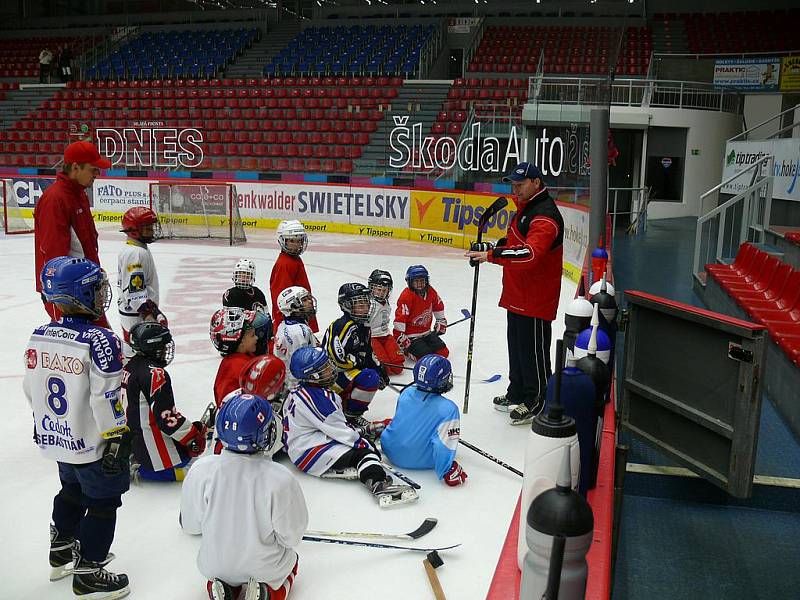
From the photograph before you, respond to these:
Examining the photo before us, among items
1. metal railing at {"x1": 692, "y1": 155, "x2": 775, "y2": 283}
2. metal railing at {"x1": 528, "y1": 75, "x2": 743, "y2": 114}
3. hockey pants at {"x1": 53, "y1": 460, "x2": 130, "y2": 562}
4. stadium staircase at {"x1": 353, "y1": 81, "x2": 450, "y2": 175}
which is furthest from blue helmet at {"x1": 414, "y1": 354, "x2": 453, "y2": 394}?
stadium staircase at {"x1": 353, "y1": 81, "x2": 450, "y2": 175}

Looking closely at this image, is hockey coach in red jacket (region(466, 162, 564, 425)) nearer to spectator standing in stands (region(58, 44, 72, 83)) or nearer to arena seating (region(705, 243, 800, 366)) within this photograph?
Answer: arena seating (region(705, 243, 800, 366))

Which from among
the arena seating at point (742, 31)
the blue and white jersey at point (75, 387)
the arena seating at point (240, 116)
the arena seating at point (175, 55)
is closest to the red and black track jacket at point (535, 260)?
the blue and white jersey at point (75, 387)

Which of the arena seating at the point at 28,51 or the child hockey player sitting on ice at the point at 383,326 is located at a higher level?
the arena seating at the point at 28,51

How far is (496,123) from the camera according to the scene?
15133 mm

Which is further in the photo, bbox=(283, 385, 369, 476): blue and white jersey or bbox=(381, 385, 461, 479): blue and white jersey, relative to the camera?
bbox=(381, 385, 461, 479): blue and white jersey

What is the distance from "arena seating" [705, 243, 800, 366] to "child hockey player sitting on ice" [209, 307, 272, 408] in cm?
323

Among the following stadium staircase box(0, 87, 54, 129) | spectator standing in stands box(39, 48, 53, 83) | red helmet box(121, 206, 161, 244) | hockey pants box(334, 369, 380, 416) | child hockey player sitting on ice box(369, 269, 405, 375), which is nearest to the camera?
hockey pants box(334, 369, 380, 416)

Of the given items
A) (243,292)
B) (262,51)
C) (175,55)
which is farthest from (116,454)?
(175,55)

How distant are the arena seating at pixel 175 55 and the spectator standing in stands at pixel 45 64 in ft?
4.57

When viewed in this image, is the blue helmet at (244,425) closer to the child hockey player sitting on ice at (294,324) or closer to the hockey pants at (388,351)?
the child hockey player sitting on ice at (294,324)

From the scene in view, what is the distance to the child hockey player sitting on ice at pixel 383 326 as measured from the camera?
20.3 feet

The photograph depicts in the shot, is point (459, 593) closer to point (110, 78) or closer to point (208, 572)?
point (208, 572)

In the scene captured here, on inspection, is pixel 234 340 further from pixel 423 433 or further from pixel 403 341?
pixel 403 341

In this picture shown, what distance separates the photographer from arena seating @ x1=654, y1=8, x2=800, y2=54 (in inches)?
941
